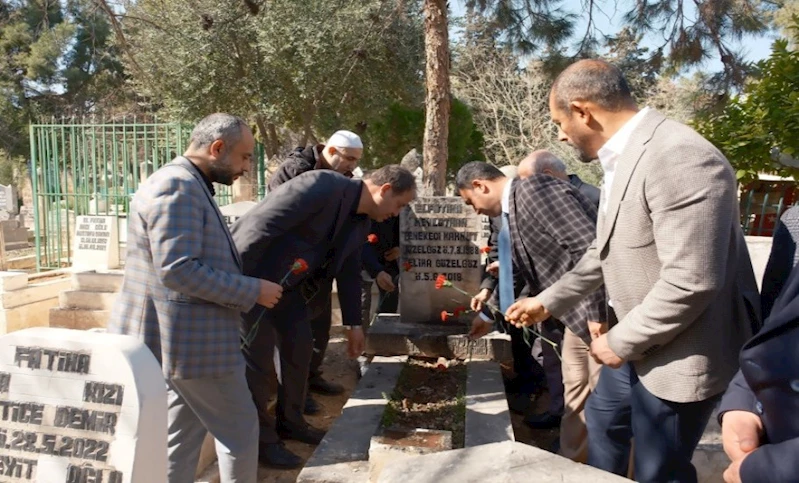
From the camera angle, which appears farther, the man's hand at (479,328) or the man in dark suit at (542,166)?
the man's hand at (479,328)

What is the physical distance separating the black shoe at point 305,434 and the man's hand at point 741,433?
269cm

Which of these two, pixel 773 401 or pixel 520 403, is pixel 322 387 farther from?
pixel 773 401

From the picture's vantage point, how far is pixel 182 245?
233cm

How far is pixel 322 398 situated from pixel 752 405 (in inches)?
145

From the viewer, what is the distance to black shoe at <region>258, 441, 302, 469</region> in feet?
11.6

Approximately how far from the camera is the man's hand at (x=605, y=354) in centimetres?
197

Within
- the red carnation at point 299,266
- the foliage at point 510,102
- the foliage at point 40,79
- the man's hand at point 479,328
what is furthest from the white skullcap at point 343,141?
the foliage at point 40,79

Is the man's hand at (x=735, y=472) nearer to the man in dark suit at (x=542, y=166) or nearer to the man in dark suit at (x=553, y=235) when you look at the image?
the man in dark suit at (x=553, y=235)

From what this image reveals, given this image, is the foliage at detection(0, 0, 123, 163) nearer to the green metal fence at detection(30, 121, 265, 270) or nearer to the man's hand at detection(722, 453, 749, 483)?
the green metal fence at detection(30, 121, 265, 270)

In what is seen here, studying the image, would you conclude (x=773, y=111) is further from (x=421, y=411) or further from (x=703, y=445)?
(x=421, y=411)

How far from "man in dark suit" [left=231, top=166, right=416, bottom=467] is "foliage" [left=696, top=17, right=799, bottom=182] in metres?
4.22

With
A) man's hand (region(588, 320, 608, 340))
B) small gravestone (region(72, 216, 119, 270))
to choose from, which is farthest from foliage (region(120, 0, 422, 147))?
man's hand (region(588, 320, 608, 340))

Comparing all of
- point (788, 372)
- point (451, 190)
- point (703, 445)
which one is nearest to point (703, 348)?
point (788, 372)

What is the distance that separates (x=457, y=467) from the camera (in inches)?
62.1
